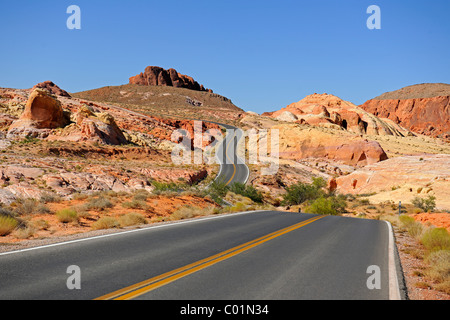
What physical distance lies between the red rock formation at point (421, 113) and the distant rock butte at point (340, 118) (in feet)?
141

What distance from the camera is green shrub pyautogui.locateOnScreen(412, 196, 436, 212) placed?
2828cm

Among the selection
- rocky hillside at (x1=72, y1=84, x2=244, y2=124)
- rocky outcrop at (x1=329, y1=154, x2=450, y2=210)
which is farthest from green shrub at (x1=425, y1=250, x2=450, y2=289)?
rocky hillside at (x1=72, y1=84, x2=244, y2=124)

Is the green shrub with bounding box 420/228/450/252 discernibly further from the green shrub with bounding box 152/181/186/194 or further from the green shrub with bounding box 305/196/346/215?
the green shrub with bounding box 305/196/346/215

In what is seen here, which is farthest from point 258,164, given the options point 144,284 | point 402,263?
point 144,284

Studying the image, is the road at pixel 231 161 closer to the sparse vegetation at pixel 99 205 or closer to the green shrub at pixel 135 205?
the green shrub at pixel 135 205

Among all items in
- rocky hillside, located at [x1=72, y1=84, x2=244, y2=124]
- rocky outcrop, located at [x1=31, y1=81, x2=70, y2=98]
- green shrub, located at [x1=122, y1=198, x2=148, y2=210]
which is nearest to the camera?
green shrub, located at [x1=122, y1=198, x2=148, y2=210]

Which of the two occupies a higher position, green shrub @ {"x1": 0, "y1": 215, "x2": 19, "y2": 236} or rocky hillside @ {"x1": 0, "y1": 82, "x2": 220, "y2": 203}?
rocky hillside @ {"x1": 0, "y1": 82, "x2": 220, "y2": 203}

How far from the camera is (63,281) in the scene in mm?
5578

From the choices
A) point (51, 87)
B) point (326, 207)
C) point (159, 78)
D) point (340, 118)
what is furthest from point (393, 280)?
point (159, 78)

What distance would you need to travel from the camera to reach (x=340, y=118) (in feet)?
326

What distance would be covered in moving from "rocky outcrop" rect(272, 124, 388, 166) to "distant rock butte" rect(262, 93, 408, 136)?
20546 mm

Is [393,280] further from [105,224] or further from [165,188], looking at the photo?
[165,188]

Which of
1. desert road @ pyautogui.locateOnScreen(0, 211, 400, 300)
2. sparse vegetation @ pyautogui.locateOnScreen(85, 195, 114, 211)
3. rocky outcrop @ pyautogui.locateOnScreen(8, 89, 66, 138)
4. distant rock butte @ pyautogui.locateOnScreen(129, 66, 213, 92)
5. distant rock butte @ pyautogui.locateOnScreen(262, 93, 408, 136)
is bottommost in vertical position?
desert road @ pyautogui.locateOnScreen(0, 211, 400, 300)
